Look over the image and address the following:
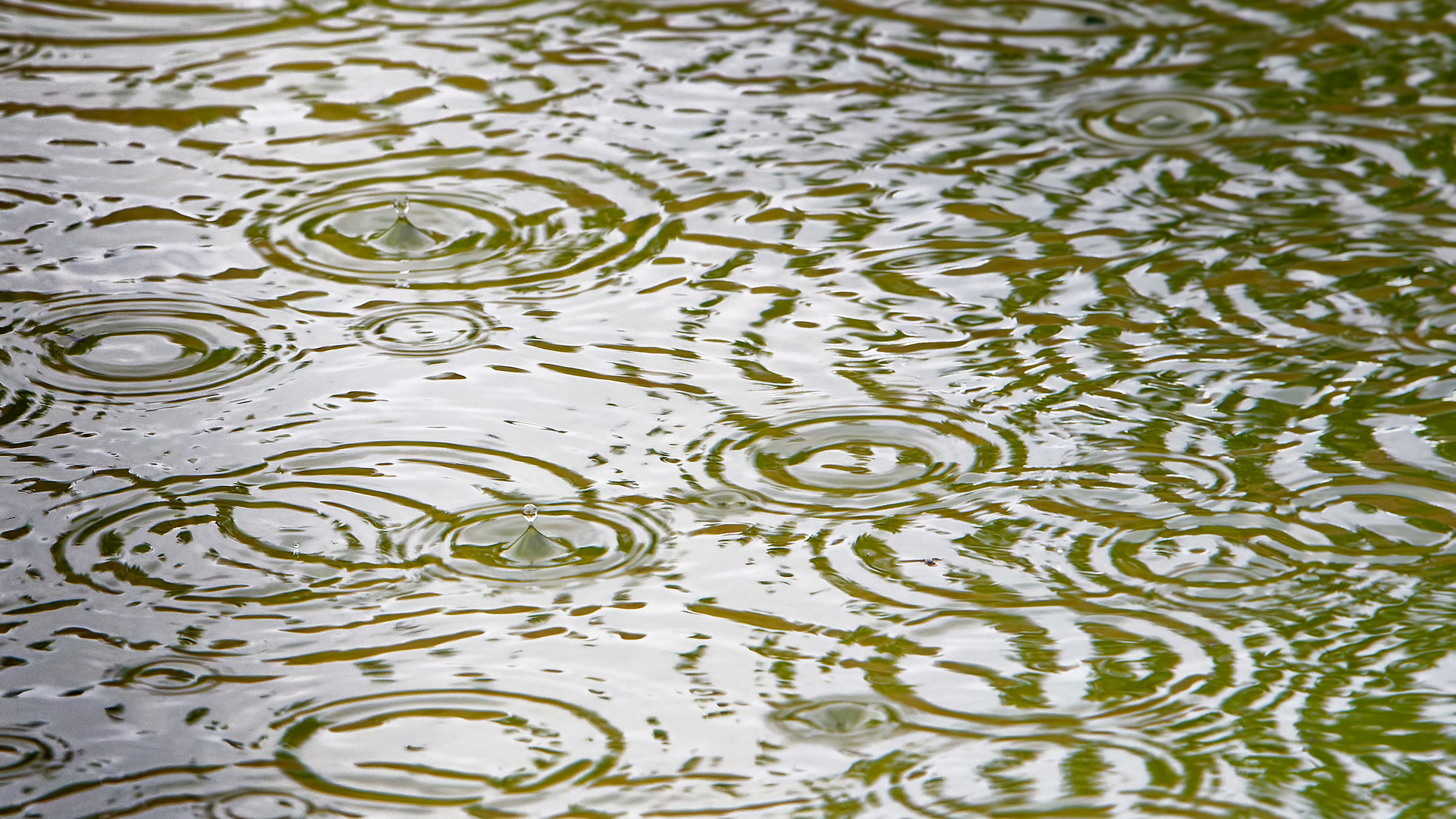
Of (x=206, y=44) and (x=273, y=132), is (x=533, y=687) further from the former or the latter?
(x=206, y=44)

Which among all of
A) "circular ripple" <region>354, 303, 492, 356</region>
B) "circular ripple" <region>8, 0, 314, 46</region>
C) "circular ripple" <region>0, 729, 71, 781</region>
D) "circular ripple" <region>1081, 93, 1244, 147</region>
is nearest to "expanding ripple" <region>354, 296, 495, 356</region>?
"circular ripple" <region>354, 303, 492, 356</region>

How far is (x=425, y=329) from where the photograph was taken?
1.90m

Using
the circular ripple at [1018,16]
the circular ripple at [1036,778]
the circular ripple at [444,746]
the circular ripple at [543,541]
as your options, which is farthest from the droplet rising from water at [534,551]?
the circular ripple at [1018,16]

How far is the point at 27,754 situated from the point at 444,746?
1.16 feet

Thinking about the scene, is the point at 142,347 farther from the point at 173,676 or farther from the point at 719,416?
the point at 719,416

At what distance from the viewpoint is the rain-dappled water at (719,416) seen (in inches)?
52.5

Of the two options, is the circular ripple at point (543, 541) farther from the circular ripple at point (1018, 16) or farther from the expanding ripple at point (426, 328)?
the circular ripple at point (1018, 16)

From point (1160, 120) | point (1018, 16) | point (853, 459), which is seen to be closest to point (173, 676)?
point (853, 459)

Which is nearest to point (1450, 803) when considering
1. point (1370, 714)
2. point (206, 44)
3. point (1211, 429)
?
point (1370, 714)

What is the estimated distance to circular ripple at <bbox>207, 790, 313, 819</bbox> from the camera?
1.24 m

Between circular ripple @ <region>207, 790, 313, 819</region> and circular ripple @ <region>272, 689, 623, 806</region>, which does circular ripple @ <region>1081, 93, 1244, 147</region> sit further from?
circular ripple @ <region>207, 790, 313, 819</region>

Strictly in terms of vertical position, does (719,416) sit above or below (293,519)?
above

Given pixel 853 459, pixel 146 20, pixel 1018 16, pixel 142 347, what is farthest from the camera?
pixel 1018 16

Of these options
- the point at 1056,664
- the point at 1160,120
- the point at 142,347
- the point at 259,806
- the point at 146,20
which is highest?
the point at 146,20
